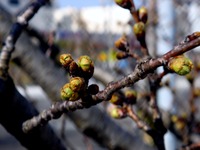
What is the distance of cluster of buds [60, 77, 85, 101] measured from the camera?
826 millimetres

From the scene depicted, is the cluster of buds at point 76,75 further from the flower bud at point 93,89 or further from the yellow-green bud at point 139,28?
the yellow-green bud at point 139,28

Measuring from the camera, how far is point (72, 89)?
0.82 m

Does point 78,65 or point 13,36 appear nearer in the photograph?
point 78,65

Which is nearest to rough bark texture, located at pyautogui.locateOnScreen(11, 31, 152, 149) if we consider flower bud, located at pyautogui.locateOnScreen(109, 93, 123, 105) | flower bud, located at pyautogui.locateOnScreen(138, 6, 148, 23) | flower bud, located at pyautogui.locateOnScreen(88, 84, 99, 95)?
flower bud, located at pyautogui.locateOnScreen(109, 93, 123, 105)

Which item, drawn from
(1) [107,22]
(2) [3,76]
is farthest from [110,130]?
(1) [107,22]

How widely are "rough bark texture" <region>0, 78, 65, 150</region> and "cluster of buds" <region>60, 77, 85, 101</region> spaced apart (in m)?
0.35

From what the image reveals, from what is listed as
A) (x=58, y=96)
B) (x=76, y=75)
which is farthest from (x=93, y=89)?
(x=58, y=96)

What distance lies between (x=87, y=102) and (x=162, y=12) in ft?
12.4

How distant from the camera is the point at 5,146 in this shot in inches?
374

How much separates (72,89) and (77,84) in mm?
13

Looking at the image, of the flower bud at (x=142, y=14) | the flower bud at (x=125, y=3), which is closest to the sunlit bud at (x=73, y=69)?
the flower bud at (x=125, y=3)

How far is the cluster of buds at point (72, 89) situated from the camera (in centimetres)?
83

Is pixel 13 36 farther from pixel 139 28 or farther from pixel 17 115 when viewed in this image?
pixel 139 28

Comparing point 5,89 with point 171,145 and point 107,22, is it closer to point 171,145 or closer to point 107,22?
point 171,145
